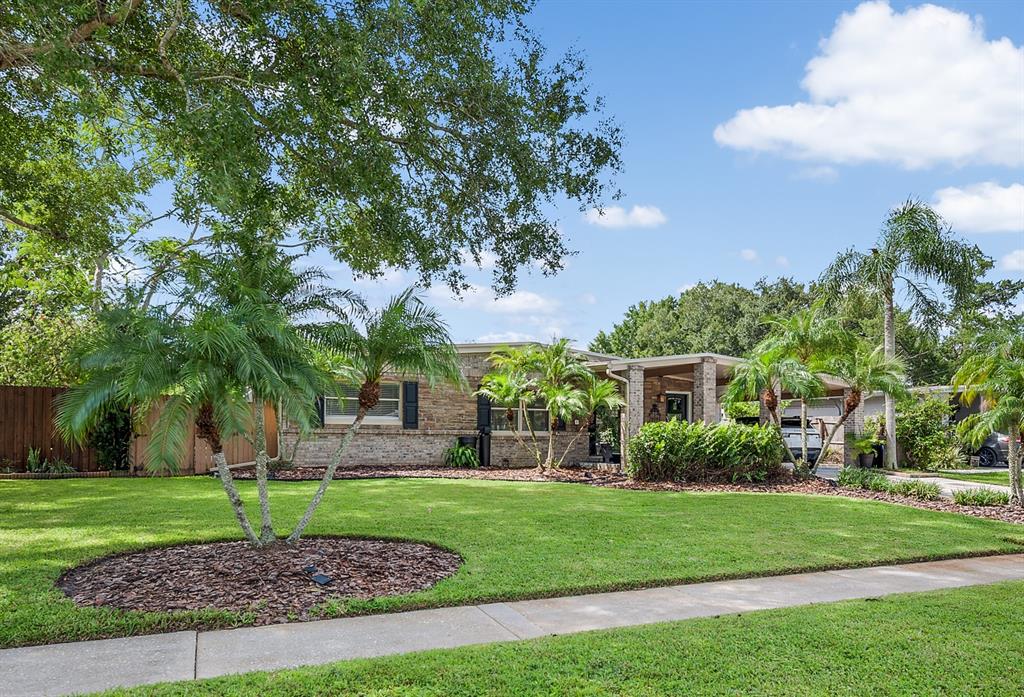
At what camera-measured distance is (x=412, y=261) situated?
1077 centimetres

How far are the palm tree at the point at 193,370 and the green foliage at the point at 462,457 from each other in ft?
39.4

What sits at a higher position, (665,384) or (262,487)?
(665,384)

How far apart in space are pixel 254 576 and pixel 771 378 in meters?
12.6

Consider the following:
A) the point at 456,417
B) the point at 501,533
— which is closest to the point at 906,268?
the point at 456,417

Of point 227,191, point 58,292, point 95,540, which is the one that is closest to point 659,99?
point 227,191

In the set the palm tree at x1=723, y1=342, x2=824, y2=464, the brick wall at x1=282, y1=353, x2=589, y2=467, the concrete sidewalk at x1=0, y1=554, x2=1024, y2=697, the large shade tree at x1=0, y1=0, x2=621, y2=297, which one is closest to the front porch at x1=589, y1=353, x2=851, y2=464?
the palm tree at x1=723, y1=342, x2=824, y2=464

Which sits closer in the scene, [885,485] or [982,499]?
[982,499]

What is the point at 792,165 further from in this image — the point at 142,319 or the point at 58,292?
the point at 58,292

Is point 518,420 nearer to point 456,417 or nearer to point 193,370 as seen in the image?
point 456,417

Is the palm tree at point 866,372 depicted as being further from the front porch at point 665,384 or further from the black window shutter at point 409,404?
the black window shutter at point 409,404

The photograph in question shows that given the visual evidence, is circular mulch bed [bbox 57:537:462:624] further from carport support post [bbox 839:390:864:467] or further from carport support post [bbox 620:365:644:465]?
carport support post [bbox 839:390:864:467]

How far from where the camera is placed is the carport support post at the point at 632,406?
1714cm

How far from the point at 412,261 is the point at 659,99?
5718 mm

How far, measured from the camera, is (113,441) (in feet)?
50.7
